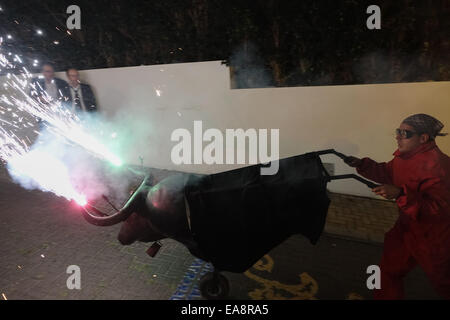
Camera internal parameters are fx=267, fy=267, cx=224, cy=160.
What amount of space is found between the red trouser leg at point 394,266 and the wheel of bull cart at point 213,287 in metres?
1.95

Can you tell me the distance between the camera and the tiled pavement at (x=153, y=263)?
3.66 metres

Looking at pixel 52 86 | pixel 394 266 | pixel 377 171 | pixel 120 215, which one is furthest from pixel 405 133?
pixel 52 86

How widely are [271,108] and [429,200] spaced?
4304 mm

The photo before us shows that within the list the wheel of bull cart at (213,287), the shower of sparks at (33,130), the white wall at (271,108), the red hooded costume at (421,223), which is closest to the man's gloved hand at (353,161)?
the red hooded costume at (421,223)

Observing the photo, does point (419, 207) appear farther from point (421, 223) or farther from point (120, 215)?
point (120, 215)

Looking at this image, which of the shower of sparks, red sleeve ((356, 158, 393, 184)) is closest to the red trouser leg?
red sleeve ((356, 158, 393, 184))

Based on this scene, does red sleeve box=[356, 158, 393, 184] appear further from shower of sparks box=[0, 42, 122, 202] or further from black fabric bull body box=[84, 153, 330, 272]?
shower of sparks box=[0, 42, 122, 202]

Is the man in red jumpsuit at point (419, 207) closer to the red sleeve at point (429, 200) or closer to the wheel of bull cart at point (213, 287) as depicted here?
the red sleeve at point (429, 200)

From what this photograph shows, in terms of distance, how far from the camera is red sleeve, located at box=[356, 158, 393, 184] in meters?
3.27

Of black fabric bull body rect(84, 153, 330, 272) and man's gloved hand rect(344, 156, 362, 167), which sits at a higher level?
man's gloved hand rect(344, 156, 362, 167)

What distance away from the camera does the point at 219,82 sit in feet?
22.3

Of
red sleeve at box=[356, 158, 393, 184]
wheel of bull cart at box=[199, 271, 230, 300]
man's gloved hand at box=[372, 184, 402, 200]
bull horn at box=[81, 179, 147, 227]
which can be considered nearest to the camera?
man's gloved hand at box=[372, 184, 402, 200]

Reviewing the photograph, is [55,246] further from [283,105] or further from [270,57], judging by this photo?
[270,57]

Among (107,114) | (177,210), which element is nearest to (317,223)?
(177,210)
